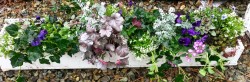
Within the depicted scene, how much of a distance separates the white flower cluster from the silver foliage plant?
0.27m

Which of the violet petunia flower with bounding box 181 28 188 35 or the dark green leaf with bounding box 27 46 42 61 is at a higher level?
the violet petunia flower with bounding box 181 28 188 35

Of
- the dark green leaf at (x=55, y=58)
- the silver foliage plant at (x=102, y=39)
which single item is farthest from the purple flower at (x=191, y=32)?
the dark green leaf at (x=55, y=58)

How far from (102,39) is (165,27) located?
1.53ft

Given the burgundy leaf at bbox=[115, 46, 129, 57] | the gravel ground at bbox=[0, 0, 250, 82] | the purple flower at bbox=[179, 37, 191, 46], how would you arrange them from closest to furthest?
the burgundy leaf at bbox=[115, 46, 129, 57] < the purple flower at bbox=[179, 37, 191, 46] < the gravel ground at bbox=[0, 0, 250, 82]

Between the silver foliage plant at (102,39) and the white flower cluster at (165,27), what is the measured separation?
0.87ft

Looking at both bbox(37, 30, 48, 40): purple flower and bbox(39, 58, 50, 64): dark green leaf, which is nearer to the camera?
bbox(37, 30, 48, 40): purple flower

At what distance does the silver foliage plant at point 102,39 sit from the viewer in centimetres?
230

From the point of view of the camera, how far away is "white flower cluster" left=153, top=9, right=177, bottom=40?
2496 mm

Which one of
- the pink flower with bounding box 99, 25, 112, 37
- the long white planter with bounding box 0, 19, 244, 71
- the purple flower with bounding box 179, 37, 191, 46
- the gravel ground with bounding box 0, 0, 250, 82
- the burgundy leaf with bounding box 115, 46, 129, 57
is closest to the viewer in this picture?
the pink flower with bounding box 99, 25, 112, 37

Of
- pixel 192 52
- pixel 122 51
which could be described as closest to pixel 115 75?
pixel 122 51

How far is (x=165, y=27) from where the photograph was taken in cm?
251

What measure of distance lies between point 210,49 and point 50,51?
114 cm

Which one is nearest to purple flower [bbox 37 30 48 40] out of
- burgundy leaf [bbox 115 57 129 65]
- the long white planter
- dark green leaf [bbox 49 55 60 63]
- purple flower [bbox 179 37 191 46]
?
dark green leaf [bbox 49 55 60 63]

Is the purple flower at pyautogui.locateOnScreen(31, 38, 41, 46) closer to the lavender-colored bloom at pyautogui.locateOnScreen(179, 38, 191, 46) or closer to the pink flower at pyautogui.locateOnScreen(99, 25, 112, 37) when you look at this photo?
the pink flower at pyautogui.locateOnScreen(99, 25, 112, 37)
